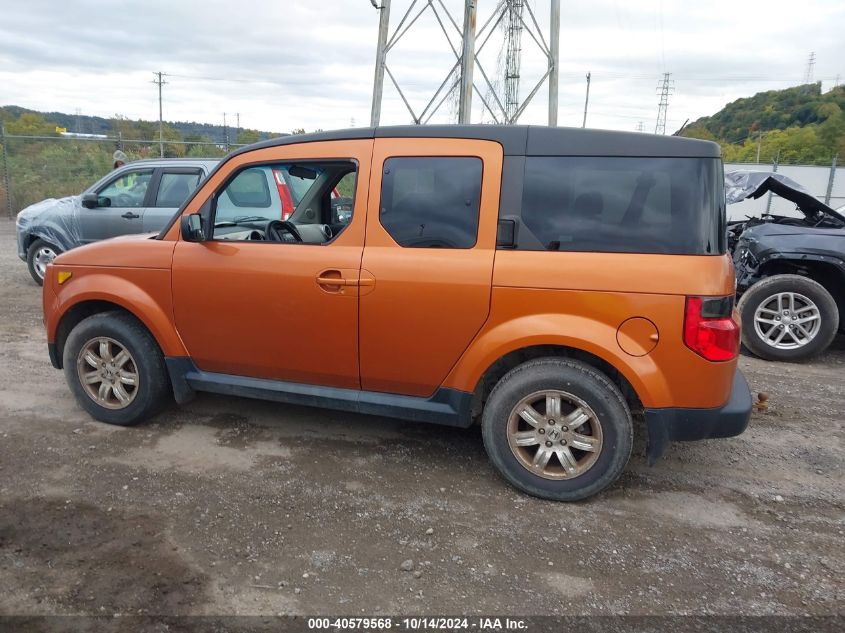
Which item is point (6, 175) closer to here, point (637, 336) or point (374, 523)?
point (374, 523)

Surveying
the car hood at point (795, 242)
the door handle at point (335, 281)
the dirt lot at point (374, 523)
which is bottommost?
the dirt lot at point (374, 523)

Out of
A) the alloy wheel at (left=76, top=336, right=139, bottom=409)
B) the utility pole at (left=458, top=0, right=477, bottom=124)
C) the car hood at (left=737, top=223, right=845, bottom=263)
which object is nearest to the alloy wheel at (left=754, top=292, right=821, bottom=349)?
the car hood at (left=737, top=223, right=845, bottom=263)

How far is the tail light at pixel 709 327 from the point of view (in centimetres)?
303

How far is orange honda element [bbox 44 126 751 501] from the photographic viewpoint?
3117 millimetres

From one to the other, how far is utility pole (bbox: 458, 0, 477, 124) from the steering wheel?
8110mm

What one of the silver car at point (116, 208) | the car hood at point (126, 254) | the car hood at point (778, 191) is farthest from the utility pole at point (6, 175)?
the car hood at point (778, 191)

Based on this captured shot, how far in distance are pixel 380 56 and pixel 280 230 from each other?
29.4ft

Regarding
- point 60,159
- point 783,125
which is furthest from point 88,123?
point 783,125

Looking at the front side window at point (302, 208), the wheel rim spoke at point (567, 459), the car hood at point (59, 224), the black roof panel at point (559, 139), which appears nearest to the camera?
the black roof panel at point (559, 139)

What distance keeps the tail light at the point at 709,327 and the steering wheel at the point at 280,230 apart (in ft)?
7.93

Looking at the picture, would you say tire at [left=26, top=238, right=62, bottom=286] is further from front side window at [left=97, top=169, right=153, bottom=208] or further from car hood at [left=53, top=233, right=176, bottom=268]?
car hood at [left=53, top=233, right=176, bottom=268]

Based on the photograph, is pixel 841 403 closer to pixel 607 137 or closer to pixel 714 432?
pixel 714 432

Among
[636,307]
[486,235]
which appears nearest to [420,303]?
[486,235]

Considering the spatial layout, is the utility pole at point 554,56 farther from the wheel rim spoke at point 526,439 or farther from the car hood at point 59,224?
the wheel rim spoke at point 526,439
